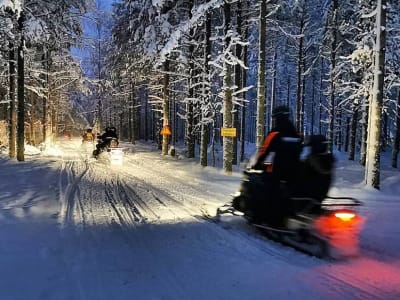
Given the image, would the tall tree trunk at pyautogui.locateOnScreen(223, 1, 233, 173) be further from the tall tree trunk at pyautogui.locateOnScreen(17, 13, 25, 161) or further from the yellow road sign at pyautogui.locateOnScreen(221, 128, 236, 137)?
the tall tree trunk at pyautogui.locateOnScreen(17, 13, 25, 161)

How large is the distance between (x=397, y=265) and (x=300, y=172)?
1944mm

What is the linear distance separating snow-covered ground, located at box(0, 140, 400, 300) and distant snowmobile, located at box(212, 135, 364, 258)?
25cm

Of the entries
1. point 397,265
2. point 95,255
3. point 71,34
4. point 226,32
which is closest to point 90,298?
point 95,255

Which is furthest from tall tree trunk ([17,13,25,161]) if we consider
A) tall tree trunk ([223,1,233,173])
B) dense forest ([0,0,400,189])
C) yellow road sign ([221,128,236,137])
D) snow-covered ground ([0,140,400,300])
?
yellow road sign ([221,128,236,137])

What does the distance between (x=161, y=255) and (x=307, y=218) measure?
232cm

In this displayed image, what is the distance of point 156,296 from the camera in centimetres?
482

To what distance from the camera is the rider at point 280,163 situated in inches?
279

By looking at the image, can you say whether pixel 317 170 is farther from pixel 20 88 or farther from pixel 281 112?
pixel 20 88

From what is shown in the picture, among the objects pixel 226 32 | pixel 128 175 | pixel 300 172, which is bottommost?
pixel 128 175

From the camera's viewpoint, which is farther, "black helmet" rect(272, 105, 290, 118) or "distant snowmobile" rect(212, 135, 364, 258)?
"black helmet" rect(272, 105, 290, 118)

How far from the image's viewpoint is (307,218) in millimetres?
6719

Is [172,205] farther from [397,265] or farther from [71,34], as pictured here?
[71,34]

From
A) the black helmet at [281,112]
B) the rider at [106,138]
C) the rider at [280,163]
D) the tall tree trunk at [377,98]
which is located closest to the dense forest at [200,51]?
the tall tree trunk at [377,98]

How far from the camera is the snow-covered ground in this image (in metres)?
5.03
